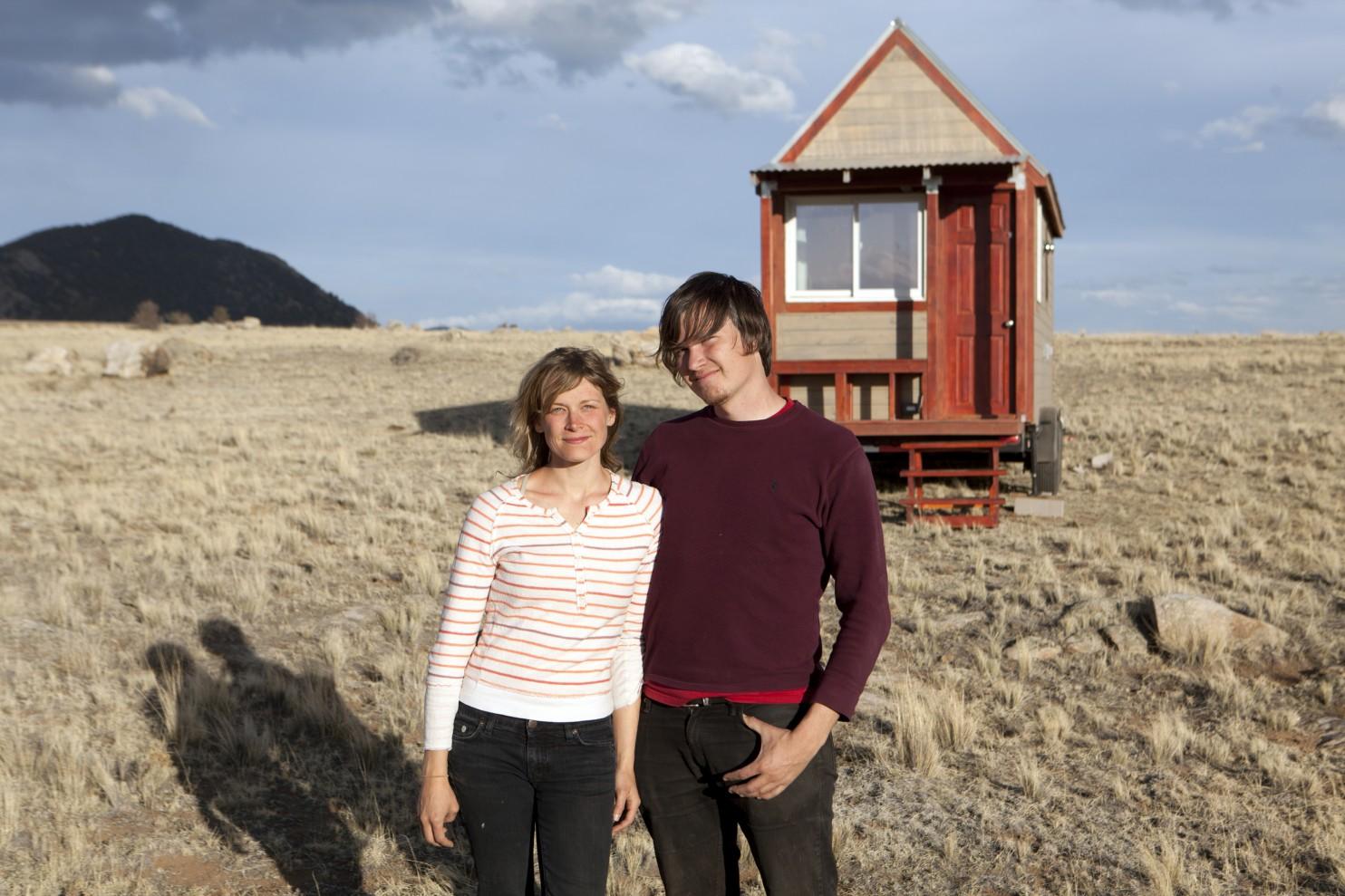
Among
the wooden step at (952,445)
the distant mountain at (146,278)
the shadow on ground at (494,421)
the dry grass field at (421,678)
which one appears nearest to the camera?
the dry grass field at (421,678)

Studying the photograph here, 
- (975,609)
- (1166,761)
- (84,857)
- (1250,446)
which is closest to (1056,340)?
(1250,446)

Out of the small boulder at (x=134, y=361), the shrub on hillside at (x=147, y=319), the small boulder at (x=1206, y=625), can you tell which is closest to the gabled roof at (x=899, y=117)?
the small boulder at (x=1206, y=625)

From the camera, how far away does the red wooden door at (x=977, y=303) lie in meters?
12.6

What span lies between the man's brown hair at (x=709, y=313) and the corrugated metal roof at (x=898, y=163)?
31.8 feet

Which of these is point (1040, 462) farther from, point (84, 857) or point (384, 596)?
point (84, 857)

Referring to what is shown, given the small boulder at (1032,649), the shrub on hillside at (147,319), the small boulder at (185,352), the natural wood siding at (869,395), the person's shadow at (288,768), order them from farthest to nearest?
1. the shrub on hillside at (147,319)
2. the small boulder at (185,352)
3. the natural wood siding at (869,395)
4. the small boulder at (1032,649)
5. the person's shadow at (288,768)

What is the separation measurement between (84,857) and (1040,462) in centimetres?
1093

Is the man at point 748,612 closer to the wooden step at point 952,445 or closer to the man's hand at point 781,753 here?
the man's hand at point 781,753

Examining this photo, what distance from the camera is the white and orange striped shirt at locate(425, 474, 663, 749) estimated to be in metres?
2.59

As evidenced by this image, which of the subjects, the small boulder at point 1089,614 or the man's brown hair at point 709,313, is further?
the small boulder at point 1089,614

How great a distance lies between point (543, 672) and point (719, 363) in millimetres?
834

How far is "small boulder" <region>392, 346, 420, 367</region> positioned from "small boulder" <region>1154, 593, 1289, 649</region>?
25042mm

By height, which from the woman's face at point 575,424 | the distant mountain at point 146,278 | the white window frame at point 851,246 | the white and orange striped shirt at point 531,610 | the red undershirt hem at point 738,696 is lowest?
the red undershirt hem at point 738,696

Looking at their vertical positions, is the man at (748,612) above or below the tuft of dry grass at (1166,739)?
above
